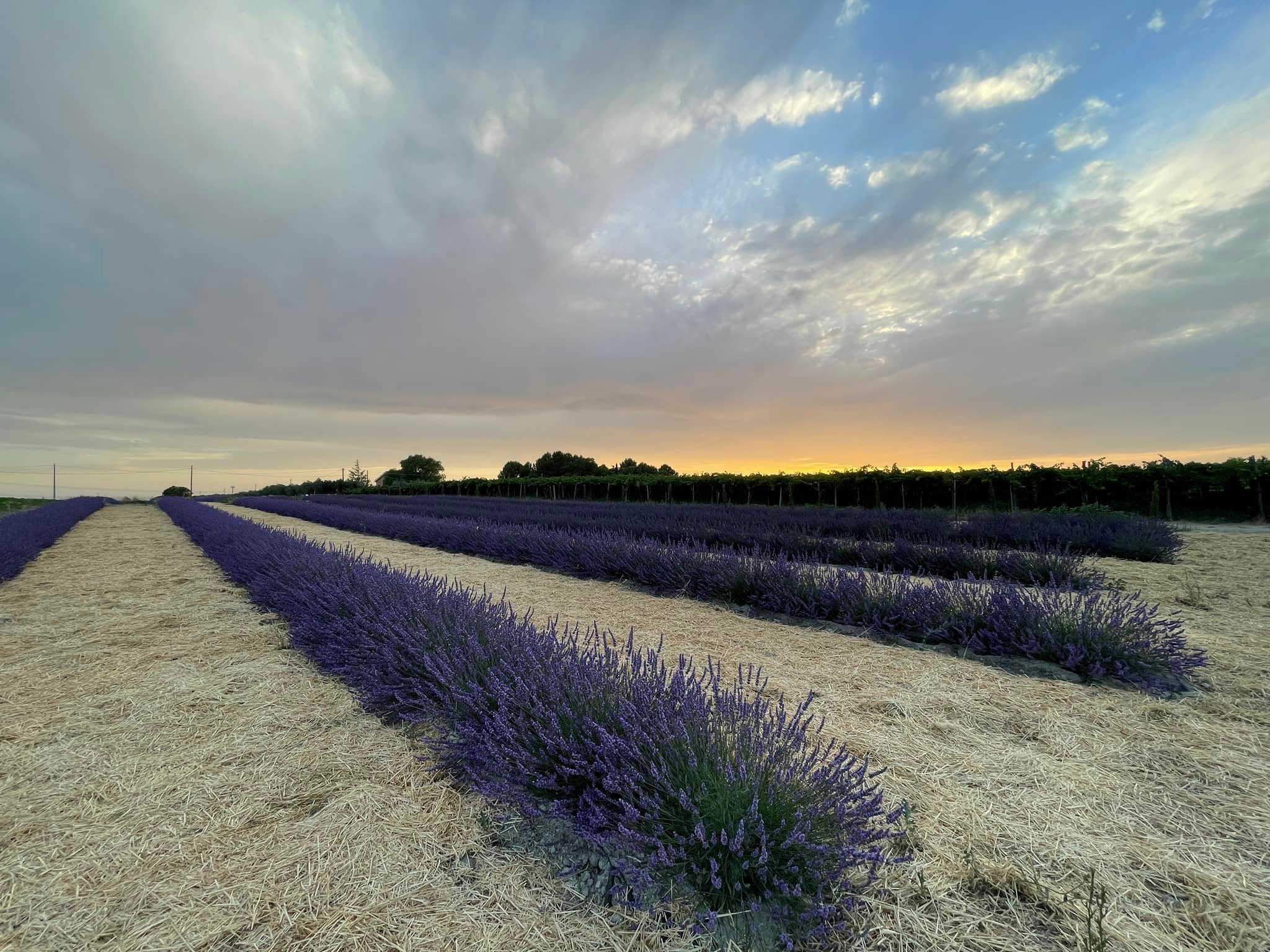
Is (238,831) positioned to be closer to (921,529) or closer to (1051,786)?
(1051,786)

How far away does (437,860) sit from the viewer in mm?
1523

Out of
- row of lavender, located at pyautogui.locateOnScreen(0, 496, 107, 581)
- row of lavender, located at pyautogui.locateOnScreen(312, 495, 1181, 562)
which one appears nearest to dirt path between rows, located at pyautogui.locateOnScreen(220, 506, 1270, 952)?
row of lavender, located at pyautogui.locateOnScreen(312, 495, 1181, 562)

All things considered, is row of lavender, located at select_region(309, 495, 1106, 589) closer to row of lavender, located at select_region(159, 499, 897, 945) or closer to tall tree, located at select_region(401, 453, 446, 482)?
row of lavender, located at select_region(159, 499, 897, 945)

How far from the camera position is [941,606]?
3.72 meters

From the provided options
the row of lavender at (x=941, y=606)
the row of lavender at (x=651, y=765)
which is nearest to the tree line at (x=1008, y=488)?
the row of lavender at (x=941, y=606)

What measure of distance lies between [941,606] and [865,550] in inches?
124

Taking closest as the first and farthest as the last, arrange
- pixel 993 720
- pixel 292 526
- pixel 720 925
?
pixel 720 925 → pixel 993 720 → pixel 292 526

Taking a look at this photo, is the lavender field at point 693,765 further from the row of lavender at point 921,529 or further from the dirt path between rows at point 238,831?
the row of lavender at point 921,529

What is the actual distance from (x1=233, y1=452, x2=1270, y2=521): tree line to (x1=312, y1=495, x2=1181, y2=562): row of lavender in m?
3.13

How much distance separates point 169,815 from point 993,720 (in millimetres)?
3251

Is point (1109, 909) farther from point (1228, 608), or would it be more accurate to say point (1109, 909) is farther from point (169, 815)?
point (1228, 608)

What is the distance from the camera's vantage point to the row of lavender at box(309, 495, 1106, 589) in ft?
17.4

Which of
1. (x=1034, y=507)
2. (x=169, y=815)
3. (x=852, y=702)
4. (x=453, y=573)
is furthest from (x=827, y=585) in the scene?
(x=1034, y=507)

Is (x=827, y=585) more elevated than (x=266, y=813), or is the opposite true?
(x=827, y=585)
